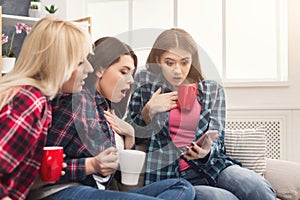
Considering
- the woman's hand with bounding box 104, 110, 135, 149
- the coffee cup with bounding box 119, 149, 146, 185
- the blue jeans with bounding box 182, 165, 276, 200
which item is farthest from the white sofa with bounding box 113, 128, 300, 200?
the coffee cup with bounding box 119, 149, 146, 185

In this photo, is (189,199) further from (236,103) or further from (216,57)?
(216,57)

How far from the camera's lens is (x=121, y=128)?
169 centimetres

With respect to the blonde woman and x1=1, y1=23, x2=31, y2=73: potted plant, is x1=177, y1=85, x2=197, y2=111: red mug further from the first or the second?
x1=1, y1=23, x2=31, y2=73: potted plant

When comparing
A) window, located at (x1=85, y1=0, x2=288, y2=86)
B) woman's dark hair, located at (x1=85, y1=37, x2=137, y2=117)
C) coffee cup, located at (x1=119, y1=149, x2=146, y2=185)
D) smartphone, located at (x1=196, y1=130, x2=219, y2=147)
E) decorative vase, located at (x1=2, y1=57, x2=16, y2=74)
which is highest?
window, located at (x1=85, y1=0, x2=288, y2=86)

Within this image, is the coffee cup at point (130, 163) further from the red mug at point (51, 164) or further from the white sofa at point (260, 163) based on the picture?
the white sofa at point (260, 163)

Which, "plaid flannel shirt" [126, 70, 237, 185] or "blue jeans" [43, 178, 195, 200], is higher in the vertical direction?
"plaid flannel shirt" [126, 70, 237, 185]

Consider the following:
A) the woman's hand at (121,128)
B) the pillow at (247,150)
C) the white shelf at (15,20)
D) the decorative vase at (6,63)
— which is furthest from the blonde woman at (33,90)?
the white shelf at (15,20)

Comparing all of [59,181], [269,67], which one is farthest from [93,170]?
[269,67]

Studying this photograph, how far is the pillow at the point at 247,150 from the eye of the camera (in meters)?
2.14

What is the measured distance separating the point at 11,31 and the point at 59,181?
2.07 metres

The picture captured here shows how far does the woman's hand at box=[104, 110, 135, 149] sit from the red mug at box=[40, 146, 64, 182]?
1.27 feet

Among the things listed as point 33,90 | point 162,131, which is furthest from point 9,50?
point 33,90

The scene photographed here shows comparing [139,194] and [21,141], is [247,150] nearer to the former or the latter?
[139,194]

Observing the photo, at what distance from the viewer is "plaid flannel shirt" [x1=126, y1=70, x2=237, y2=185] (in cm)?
179
